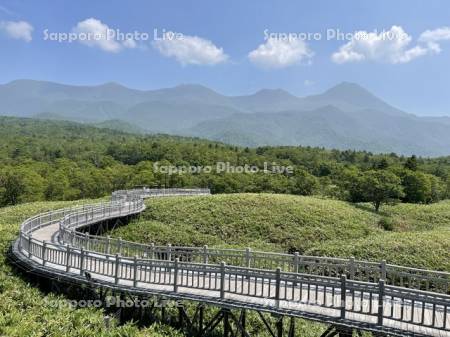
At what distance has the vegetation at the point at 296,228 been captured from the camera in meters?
33.4

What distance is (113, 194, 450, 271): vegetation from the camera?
1314 inches

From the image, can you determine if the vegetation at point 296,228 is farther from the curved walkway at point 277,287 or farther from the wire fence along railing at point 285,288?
the wire fence along railing at point 285,288

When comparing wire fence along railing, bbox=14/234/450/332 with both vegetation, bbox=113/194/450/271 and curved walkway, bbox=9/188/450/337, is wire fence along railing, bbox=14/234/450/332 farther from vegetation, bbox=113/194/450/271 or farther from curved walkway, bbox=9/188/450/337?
vegetation, bbox=113/194/450/271

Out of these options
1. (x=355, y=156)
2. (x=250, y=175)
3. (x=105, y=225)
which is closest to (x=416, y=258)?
(x=105, y=225)

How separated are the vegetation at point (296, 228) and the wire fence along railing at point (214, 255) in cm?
237

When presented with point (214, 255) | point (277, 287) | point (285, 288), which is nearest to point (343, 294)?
point (285, 288)

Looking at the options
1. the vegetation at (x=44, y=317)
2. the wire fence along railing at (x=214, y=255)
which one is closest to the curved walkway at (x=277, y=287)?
the wire fence along railing at (x=214, y=255)

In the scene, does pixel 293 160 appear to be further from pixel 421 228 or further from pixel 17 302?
pixel 17 302

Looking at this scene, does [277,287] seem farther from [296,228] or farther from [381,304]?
[296,228]

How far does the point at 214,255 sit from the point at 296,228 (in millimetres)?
21920

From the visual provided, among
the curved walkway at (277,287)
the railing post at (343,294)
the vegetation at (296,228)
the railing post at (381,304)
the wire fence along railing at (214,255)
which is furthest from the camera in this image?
the vegetation at (296,228)

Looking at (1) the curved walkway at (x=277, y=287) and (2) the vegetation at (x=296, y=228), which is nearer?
(1) the curved walkway at (x=277, y=287)

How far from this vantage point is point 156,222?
40219mm

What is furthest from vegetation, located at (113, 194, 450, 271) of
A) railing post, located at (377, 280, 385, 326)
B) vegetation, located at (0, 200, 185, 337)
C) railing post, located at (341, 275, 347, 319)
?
vegetation, located at (0, 200, 185, 337)
